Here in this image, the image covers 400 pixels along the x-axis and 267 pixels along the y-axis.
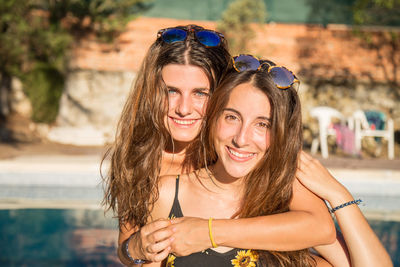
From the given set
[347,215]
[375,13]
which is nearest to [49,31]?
[375,13]

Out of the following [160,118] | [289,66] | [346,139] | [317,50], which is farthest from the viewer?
[317,50]

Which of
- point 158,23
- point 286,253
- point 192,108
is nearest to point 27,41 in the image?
point 158,23

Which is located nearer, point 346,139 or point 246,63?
point 246,63

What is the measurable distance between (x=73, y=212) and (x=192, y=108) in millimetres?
4065

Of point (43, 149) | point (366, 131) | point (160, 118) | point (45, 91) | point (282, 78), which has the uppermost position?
point (282, 78)

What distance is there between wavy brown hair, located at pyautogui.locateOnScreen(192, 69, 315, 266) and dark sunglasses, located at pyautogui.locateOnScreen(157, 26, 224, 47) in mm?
506

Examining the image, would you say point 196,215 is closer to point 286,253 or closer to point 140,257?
point 140,257

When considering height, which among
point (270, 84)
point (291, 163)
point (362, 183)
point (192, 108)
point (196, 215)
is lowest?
point (362, 183)

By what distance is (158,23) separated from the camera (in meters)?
11.3

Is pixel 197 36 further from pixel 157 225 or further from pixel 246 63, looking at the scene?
pixel 157 225

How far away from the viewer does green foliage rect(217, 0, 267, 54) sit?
420 inches

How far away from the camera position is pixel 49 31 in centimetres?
1105

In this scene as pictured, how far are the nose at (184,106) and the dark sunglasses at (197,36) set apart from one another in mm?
360

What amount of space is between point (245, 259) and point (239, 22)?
30.6 feet
